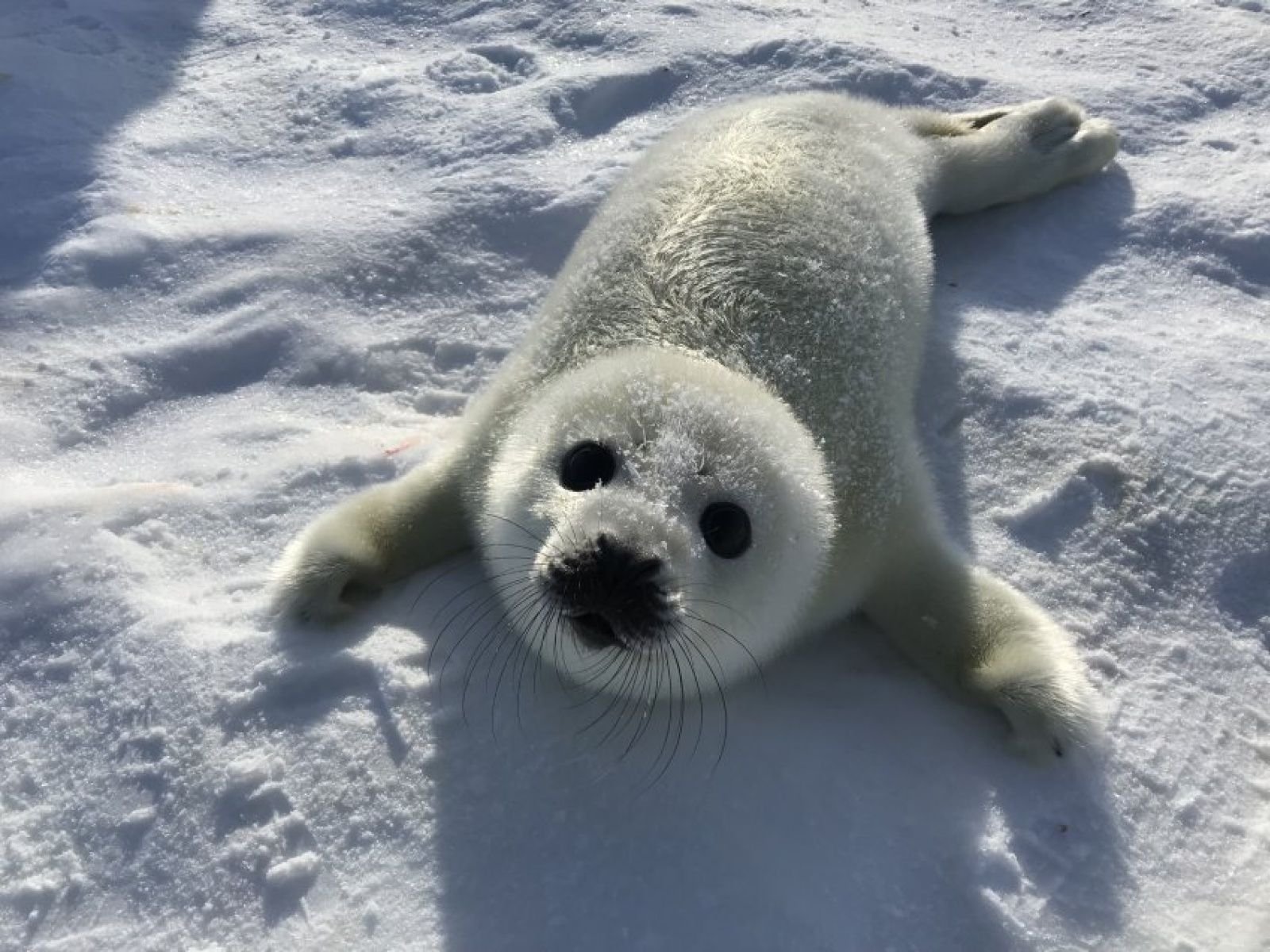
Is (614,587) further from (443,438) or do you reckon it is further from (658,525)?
(443,438)

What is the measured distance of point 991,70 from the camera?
14.0ft

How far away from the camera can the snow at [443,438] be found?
194 cm

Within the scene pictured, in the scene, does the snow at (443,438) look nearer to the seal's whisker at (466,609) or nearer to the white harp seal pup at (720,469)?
the seal's whisker at (466,609)

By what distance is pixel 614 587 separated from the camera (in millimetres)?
1894

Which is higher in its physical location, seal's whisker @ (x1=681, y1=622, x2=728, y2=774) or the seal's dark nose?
the seal's dark nose

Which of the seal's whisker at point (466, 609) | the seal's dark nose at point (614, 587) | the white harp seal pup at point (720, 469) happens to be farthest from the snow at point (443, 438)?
the seal's dark nose at point (614, 587)

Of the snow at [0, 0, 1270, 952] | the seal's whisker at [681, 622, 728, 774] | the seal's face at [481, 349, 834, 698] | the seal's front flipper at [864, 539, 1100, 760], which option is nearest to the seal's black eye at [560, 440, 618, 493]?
the seal's face at [481, 349, 834, 698]

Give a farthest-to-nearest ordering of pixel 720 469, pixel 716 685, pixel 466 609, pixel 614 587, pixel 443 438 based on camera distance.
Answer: pixel 443 438 < pixel 466 609 < pixel 716 685 < pixel 720 469 < pixel 614 587

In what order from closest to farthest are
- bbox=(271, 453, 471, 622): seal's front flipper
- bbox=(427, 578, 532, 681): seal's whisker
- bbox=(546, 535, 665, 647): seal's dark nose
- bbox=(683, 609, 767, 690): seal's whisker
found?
bbox=(546, 535, 665, 647): seal's dark nose, bbox=(683, 609, 767, 690): seal's whisker, bbox=(427, 578, 532, 681): seal's whisker, bbox=(271, 453, 471, 622): seal's front flipper

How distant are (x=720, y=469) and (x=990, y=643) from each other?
2.30 feet

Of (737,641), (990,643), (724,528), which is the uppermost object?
(724,528)

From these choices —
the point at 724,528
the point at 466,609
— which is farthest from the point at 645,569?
the point at 466,609

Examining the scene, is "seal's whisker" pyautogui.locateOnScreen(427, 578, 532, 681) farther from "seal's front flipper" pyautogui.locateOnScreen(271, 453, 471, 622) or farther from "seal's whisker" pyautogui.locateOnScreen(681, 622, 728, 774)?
"seal's whisker" pyautogui.locateOnScreen(681, 622, 728, 774)

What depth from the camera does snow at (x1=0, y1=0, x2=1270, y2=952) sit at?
194 cm
